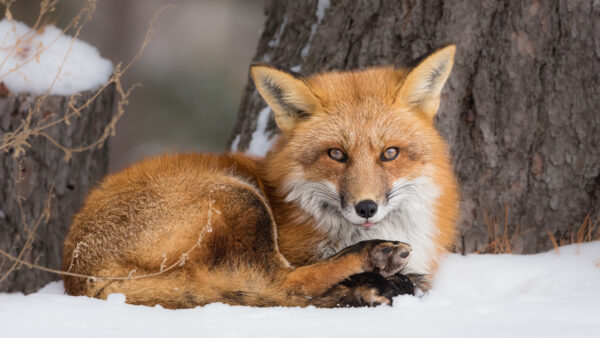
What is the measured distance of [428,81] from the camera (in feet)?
10.5

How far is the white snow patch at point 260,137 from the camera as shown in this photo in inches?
176

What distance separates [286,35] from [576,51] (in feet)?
7.26

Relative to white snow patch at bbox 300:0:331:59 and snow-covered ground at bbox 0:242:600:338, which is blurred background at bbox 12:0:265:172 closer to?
white snow patch at bbox 300:0:331:59

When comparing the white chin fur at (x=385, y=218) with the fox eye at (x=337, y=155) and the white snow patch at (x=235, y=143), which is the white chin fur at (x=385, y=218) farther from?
the white snow patch at (x=235, y=143)

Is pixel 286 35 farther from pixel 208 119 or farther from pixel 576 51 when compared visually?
pixel 208 119

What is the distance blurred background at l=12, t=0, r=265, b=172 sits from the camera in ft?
35.0

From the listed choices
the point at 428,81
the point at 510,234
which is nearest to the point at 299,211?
the point at 428,81

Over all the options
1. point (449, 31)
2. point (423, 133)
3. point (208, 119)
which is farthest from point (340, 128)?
point (208, 119)

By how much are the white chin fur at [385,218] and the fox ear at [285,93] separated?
0.41 m

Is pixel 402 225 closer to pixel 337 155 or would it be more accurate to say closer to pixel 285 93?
pixel 337 155

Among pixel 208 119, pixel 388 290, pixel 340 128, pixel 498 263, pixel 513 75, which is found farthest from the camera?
pixel 208 119

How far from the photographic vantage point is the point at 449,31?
3.94 m

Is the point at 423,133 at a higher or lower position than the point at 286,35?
lower

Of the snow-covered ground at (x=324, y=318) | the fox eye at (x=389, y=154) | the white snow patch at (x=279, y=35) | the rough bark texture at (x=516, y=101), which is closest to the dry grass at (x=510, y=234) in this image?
the rough bark texture at (x=516, y=101)
